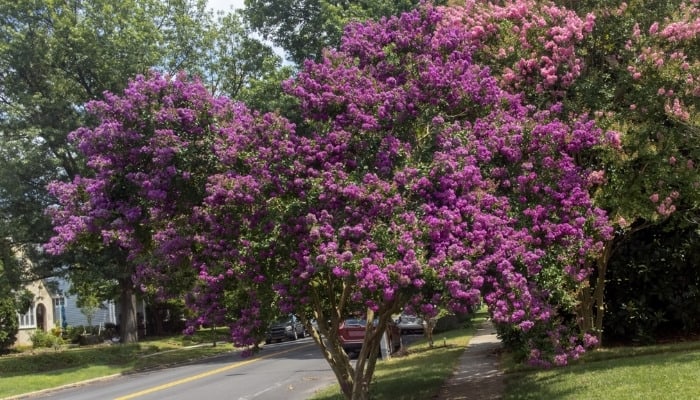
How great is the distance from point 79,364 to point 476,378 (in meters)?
17.8

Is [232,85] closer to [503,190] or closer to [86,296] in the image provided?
[86,296]

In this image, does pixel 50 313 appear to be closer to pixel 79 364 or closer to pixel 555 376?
pixel 79 364

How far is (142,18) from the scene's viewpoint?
2856 centimetres

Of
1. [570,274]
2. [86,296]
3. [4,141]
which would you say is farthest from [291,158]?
[86,296]

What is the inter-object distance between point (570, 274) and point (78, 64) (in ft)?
77.5

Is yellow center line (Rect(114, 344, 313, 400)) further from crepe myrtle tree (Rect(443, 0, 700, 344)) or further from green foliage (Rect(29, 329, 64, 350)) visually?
green foliage (Rect(29, 329, 64, 350))

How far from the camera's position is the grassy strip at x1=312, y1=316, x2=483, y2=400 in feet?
37.9

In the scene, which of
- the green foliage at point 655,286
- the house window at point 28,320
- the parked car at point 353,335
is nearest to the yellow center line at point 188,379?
the parked car at point 353,335

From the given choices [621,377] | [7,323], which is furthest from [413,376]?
[7,323]

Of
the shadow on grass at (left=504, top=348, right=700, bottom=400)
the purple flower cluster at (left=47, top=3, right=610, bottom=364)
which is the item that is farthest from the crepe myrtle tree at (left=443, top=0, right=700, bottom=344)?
the shadow on grass at (left=504, top=348, right=700, bottom=400)

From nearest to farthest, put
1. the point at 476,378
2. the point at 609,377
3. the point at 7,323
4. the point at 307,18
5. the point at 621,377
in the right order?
the point at 621,377 → the point at 609,377 → the point at 476,378 → the point at 307,18 → the point at 7,323

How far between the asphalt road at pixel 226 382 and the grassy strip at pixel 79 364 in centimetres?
93

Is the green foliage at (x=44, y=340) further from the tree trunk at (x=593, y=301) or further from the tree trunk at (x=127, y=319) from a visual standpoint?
the tree trunk at (x=593, y=301)

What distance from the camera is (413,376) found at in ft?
44.7
